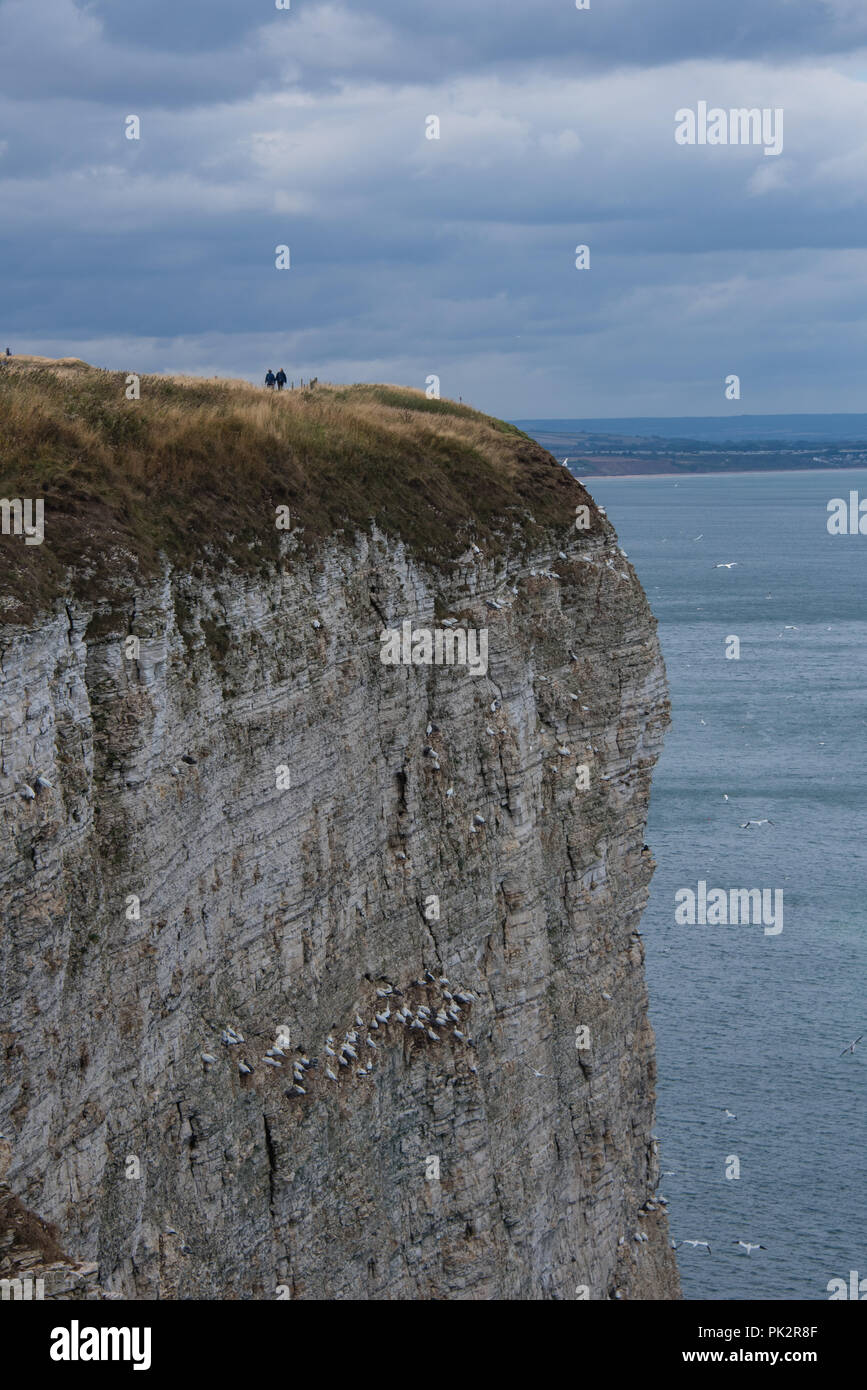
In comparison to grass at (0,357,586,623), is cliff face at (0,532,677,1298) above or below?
below

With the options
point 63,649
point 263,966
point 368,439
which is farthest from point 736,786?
point 63,649

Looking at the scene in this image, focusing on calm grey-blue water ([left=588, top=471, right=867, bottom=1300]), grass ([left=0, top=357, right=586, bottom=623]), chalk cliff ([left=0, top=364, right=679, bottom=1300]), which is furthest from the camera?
calm grey-blue water ([left=588, top=471, right=867, bottom=1300])

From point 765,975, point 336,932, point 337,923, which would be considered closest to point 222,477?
point 337,923

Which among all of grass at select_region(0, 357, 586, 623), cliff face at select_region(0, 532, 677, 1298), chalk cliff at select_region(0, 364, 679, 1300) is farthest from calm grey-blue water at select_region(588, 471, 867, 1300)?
grass at select_region(0, 357, 586, 623)

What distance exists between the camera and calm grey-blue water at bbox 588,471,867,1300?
4525 cm

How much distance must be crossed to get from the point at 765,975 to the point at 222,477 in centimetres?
4030

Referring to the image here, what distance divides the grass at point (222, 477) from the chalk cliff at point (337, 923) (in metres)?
0.36

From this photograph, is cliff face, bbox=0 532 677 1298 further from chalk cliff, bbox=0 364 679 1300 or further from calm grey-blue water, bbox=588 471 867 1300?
calm grey-blue water, bbox=588 471 867 1300

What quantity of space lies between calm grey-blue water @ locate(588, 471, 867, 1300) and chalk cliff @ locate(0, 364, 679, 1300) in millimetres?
7803

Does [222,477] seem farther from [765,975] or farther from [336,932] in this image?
[765,975]

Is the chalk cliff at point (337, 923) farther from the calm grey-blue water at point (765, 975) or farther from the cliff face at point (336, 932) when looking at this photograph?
the calm grey-blue water at point (765, 975)

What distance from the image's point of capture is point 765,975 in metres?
59.8

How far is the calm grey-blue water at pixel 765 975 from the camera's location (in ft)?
148
